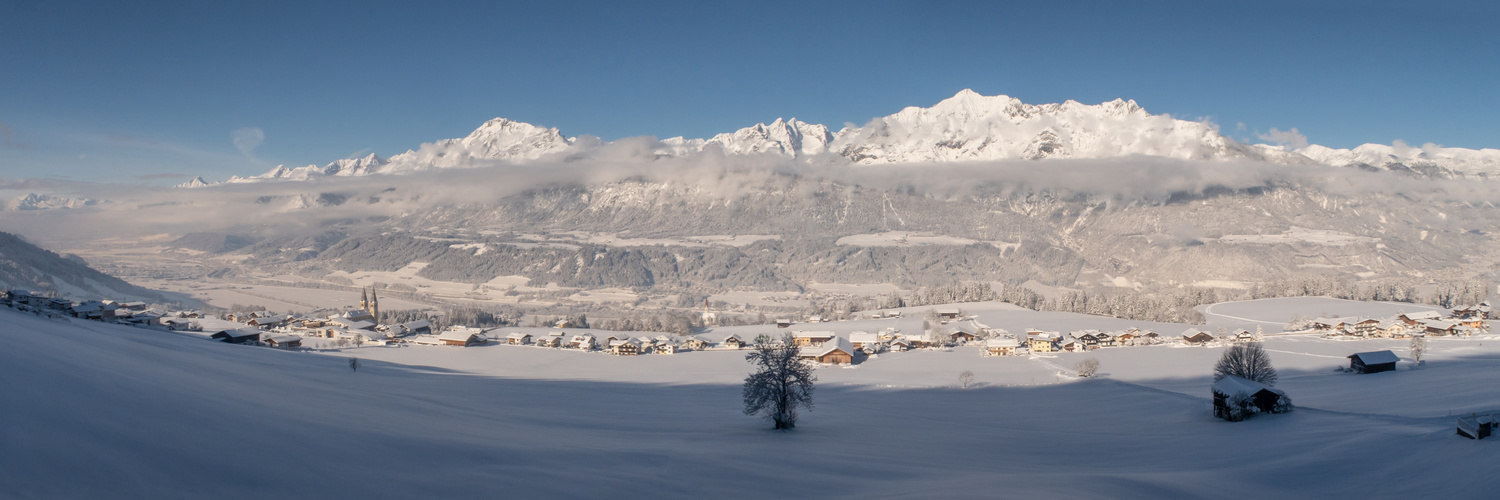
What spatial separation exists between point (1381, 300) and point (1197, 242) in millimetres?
110687

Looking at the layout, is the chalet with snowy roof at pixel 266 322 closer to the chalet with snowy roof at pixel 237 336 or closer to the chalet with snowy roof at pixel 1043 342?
the chalet with snowy roof at pixel 237 336

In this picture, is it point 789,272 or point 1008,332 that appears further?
point 789,272

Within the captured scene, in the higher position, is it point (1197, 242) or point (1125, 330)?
point (1197, 242)

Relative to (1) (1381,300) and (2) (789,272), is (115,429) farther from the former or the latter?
(2) (789,272)

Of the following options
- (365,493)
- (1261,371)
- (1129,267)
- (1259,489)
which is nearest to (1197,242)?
(1129,267)

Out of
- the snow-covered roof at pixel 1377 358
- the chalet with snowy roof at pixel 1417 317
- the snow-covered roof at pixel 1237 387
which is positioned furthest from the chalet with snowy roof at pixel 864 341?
the chalet with snowy roof at pixel 1417 317

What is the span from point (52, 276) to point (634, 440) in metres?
107

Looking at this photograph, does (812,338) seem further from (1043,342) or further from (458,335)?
(458,335)

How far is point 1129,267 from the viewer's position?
182750 mm

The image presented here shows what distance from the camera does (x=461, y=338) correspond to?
2254 inches

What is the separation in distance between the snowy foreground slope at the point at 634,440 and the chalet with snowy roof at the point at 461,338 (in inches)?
1118

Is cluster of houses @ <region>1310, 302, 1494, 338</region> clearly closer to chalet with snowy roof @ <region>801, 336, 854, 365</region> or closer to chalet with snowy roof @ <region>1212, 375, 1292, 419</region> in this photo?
chalet with snowy roof @ <region>801, 336, 854, 365</region>

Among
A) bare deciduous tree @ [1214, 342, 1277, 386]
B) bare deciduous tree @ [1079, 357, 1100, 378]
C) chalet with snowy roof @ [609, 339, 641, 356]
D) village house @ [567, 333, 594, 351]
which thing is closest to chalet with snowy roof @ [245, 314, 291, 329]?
village house @ [567, 333, 594, 351]

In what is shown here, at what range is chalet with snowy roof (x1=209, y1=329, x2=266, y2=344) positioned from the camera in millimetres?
44062
